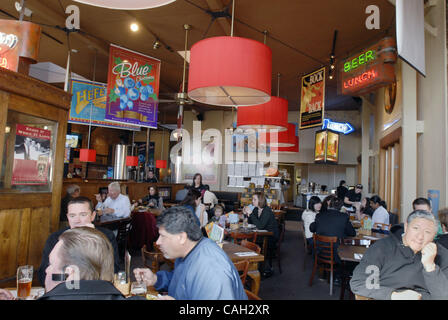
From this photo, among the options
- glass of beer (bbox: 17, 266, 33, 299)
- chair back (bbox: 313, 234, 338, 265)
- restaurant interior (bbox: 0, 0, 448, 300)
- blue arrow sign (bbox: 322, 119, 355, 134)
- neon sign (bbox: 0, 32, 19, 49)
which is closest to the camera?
glass of beer (bbox: 17, 266, 33, 299)

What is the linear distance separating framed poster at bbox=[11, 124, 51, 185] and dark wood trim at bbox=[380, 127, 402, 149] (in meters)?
6.33

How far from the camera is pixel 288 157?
15.5 m

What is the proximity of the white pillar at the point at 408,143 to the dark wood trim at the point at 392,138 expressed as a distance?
55cm

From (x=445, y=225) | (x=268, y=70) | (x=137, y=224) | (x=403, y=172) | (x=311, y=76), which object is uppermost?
(x=311, y=76)

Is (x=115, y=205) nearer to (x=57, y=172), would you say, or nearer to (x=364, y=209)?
(x=57, y=172)

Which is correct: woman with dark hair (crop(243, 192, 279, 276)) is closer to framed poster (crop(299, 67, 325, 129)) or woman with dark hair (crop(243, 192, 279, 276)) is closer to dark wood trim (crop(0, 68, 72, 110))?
framed poster (crop(299, 67, 325, 129))

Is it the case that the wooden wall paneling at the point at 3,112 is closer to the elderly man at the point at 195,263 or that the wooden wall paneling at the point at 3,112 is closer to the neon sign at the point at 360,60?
the elderly man at the point at 195,263

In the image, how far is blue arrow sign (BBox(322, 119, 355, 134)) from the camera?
13.4 m

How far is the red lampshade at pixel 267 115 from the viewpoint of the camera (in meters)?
5.62

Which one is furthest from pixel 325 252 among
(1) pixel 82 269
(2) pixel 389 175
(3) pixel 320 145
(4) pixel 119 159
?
(4) pixel 119 159

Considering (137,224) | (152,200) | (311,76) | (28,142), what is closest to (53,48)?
(152,200)

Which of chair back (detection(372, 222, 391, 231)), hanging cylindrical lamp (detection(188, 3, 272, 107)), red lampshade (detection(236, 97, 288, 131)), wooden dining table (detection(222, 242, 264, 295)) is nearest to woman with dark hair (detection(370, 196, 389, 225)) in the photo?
chair back (detection(372, 222, 391, 231))
